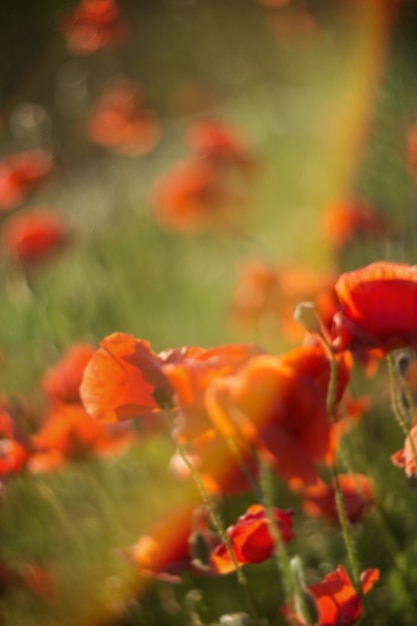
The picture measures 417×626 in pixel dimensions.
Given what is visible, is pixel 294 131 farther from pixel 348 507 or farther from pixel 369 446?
pixel 348 507

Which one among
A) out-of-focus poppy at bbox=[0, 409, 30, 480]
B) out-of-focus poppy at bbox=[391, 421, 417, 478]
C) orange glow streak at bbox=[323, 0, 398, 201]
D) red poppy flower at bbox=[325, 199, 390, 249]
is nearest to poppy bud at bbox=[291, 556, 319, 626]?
out-of-focus poppy at bbox=[391, 421, 417, 478]

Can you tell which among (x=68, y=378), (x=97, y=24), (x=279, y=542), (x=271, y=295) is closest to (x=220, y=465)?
(x=279, y=542)

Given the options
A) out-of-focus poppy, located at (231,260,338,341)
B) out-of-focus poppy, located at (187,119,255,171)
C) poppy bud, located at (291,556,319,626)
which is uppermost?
out-of-focus poppy, located at (187,119,255,171)

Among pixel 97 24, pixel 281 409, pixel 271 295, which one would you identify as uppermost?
pixel 97 24

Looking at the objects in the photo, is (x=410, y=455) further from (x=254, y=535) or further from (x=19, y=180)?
(x=19, y=180)

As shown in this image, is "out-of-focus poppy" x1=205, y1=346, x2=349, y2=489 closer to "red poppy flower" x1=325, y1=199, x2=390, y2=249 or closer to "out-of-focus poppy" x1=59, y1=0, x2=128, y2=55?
"red poppy flower" x1=325, y1=199, x2=390, y2=249

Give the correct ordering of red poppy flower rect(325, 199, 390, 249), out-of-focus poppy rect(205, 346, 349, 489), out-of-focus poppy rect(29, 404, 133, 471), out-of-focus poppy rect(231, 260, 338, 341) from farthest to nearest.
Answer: red poppy flower rect(325, 199, 390, 249)
out-of-focus poppy rect(231, 260, 338, 341)
out-of-focus poppy rect(29, 404, 133, 471)
out-of-focus poppy rect(205, 346, 349, 489)
